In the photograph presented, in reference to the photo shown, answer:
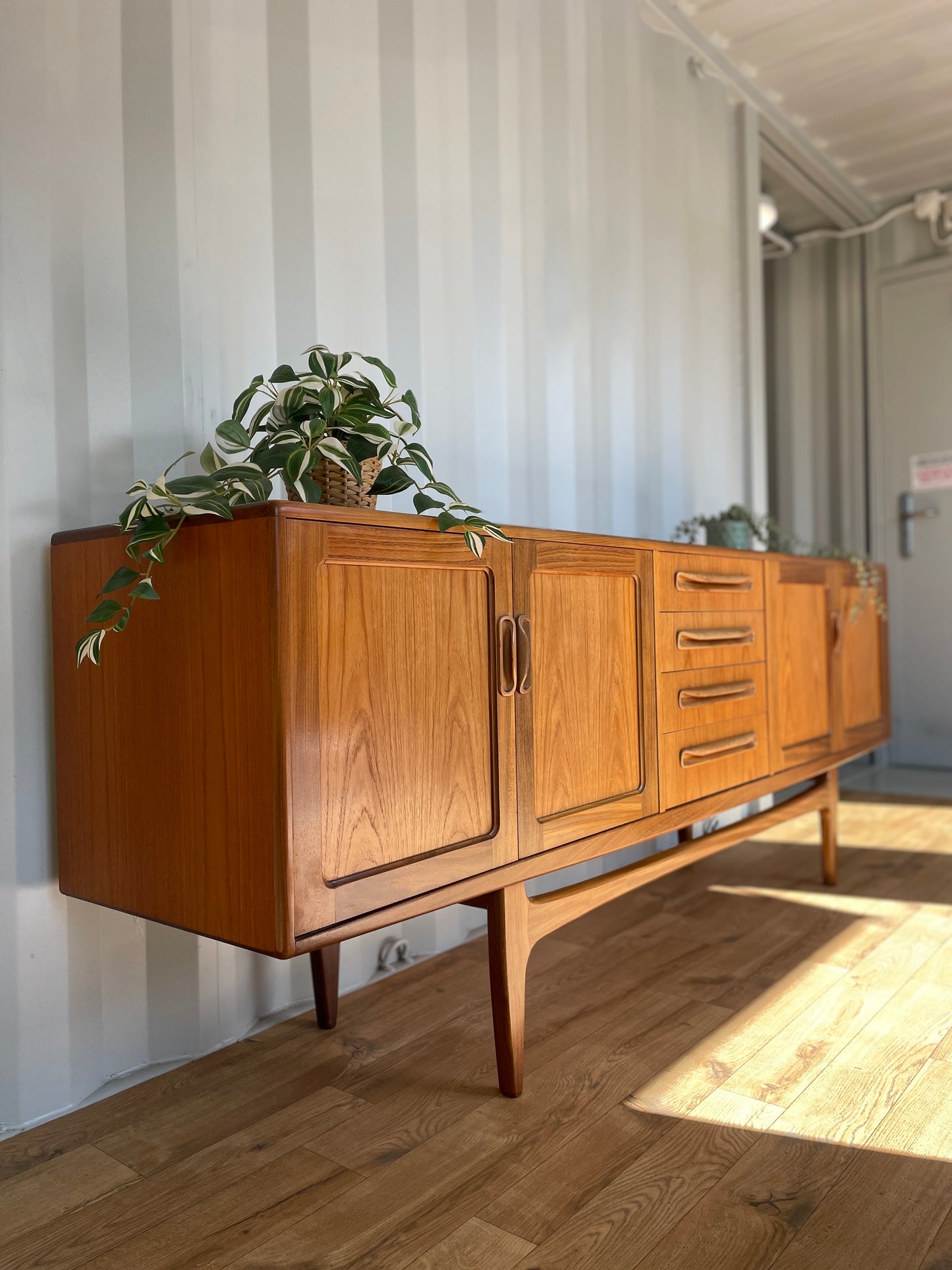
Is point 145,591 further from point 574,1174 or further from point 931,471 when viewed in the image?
point 931,471

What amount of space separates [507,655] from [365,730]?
0.29 metres

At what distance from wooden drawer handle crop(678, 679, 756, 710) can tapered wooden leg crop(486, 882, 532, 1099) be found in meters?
0.57

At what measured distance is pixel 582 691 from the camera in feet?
4.97

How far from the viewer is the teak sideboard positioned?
3.52 feet

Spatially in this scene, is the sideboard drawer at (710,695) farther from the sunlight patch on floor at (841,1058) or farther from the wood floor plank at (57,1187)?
the wood floor plank at (57,1187)

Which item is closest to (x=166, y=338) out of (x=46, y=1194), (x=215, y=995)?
(x=215, y=995)

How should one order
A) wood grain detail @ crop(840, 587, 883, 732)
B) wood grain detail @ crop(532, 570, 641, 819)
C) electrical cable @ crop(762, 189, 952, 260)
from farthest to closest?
electrical cable @ crop(762, 189, 952, 260) < wood grain detail @ crop(840, 587, 883, 732) < wood grain detail @ crop(532, 570, 641, 819)

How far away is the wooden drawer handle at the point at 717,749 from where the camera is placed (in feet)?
5.83

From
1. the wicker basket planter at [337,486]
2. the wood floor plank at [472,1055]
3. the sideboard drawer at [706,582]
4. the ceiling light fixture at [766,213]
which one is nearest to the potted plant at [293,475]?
A: the wicker basket planter at [337,486]

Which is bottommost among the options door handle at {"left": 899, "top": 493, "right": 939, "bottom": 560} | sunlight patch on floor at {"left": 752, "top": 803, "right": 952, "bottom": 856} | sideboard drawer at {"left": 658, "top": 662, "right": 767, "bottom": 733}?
sunlight patch on floor at {"left": 752, "top": 803, "right": 952, "bottom": 856}

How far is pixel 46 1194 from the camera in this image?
1.15m

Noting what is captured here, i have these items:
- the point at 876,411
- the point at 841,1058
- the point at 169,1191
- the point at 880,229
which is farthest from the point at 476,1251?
the point at 880,229

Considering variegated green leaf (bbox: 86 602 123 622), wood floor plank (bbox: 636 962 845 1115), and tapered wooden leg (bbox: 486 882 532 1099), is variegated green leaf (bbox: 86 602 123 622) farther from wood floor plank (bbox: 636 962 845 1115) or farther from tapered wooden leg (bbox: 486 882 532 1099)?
wood floor plank (bbox: 636 962 845 1115)

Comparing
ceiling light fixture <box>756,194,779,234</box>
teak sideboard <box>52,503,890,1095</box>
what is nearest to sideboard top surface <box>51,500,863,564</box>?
teak sideboard <box>52,503,890,1095</box>
